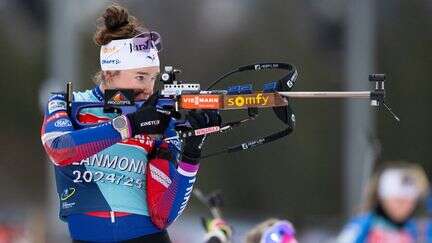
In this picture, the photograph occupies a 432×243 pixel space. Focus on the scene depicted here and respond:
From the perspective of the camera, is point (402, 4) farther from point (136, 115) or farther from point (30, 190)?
point (136, 115)

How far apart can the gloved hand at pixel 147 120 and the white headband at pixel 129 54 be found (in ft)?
0.70

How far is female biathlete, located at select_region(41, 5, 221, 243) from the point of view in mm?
3391

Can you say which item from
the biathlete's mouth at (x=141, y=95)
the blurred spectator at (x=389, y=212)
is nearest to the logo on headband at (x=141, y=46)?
the biathlete's mouth at (x=141, y=95)

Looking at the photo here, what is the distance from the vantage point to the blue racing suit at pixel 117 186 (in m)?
3.39

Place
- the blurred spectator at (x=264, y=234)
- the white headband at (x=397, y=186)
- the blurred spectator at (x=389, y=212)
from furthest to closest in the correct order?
the blurred spectator at (x=264, y=234), the white headband at (x=397, y=186), the blurred spectator at (x=389, y=212)

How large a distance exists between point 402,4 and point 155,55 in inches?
446

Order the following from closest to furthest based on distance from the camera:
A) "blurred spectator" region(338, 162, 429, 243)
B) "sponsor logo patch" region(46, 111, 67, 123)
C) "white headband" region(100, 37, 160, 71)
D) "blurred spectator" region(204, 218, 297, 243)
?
1. "sponsor logo patch" region(46, 111, 67, 123)
2. "white headband" region(100, 37, 160, 71)
3. "blurred spectator" region(338, 162, 429, 243)
4. "blurred spectator" region(204, 218, 297, 243)

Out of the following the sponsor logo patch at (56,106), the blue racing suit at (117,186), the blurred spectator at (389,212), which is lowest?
the blurred spectator at (389,212)

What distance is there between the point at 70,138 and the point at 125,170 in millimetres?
243

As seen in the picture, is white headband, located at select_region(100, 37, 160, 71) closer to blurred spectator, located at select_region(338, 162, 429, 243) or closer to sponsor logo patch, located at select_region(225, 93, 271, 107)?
sponsor logo patch, located at select_region(225, 93, 271, 107)

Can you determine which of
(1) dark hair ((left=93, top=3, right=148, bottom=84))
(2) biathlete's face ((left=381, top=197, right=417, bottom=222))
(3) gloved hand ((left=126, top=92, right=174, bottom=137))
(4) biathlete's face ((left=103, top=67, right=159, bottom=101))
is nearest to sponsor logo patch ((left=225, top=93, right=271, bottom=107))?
(3) gloved hand ((left=126, top=92, right=174, bottom=137))

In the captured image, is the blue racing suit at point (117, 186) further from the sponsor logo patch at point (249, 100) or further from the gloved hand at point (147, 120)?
the sponsor logo patch at point (249, 100)

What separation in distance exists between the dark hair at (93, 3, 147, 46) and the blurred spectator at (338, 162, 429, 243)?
3.91 ft

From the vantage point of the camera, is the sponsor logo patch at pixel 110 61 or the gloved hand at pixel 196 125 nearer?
the gloved hand at pixel 196 125
